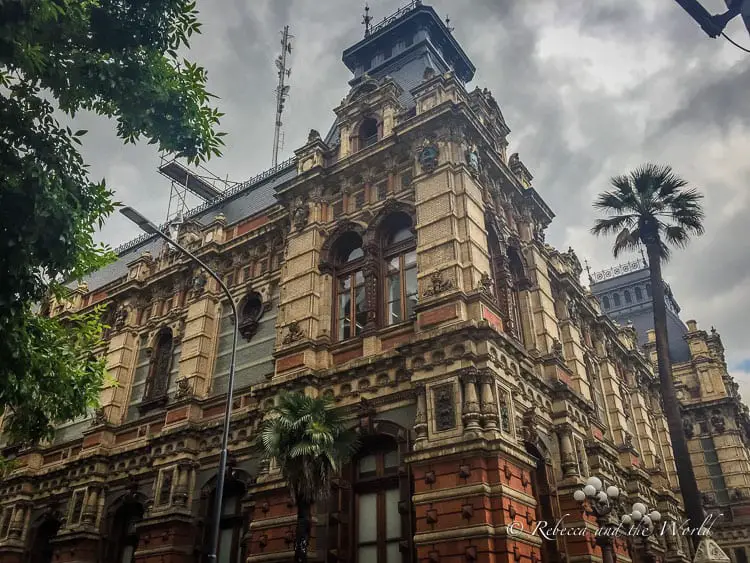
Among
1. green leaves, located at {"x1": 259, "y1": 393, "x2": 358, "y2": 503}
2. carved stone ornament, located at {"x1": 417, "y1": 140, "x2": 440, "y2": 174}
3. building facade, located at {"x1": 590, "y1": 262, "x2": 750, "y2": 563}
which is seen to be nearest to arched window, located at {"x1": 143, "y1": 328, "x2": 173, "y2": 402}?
green leaves, located at {"x1": 259, "y1": 393, "x2": 358, "y2": 503}

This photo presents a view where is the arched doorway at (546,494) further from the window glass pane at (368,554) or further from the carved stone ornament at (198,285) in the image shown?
the carved stone ornament at (198,285)

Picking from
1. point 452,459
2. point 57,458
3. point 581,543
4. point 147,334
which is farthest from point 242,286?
point 581,543

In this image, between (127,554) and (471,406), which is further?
(127,554)

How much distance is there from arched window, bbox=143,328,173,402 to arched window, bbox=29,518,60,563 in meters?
6.04

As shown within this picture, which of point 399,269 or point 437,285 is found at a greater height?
point 399,269

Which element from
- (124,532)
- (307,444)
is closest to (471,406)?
(307,444)

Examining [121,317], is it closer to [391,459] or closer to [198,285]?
[198,285]

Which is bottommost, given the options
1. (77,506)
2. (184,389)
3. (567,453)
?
(77,506)

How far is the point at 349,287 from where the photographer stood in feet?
73.6

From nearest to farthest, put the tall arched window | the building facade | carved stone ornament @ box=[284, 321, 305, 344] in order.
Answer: carved stone ornament @ box=[284, 321, 305, 344] < the tall arched window < the building facade

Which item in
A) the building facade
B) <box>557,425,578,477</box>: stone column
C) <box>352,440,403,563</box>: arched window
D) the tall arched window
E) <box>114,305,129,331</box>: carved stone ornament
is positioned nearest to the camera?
<box>352,440,403,563</box>: arched window

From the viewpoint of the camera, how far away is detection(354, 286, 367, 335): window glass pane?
2111 cm

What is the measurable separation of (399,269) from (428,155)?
12.8ft

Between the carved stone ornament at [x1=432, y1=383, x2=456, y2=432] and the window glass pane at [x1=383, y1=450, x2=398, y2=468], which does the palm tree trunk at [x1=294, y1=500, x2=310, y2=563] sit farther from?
the carved stone ornament at [x1=432, y1=383, x2=456, y2=432]
